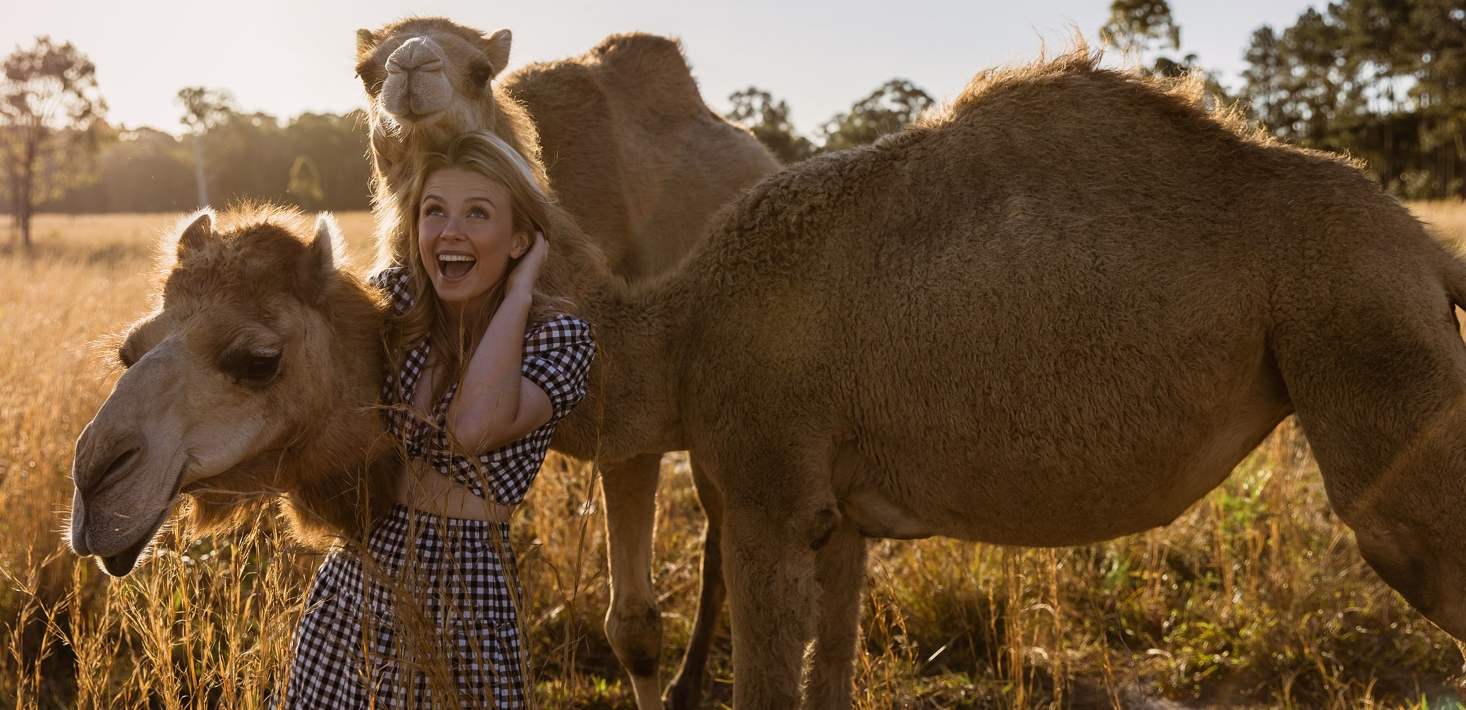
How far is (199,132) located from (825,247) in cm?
5539

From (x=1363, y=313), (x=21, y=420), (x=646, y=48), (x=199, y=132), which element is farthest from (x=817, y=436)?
(x=199, y=132)

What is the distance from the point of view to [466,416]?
2.33 m

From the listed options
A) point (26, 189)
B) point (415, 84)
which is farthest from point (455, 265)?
point (26, 189)

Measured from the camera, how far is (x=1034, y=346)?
273 centimetres

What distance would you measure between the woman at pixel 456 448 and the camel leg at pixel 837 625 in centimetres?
111

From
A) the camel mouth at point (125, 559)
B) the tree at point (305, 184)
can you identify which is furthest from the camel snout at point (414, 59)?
the tree at point (305, 184)

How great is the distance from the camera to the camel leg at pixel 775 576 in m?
2.83

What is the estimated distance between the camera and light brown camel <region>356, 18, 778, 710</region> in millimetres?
3420

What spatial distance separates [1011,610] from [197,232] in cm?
327

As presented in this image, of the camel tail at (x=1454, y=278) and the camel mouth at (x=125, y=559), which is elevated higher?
the camel tail at (x=1454, y=278)

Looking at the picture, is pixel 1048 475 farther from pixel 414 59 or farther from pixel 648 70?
pixel 648 70

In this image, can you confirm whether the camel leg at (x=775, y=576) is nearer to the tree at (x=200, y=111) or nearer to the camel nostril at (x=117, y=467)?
the camel nostril at (x=117, y=467)

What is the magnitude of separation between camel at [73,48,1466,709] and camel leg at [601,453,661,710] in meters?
0.93

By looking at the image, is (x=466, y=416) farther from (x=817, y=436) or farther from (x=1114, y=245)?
(x=1114, y=245)
